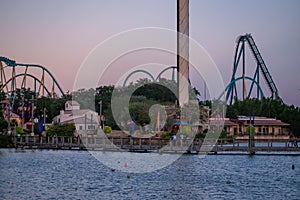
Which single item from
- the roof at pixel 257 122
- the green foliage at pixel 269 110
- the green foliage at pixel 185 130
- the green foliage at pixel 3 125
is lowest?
the green foliage at pixel 185 130

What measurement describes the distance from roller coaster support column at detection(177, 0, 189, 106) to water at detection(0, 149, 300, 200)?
13.1 m

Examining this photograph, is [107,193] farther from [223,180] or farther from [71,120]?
[71,120]

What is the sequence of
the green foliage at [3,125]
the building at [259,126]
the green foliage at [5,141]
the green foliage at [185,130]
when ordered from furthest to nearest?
the building at [259,126]
the green foliage at [3,125]
the green foliage at [5,141]
the green foliage at [185,130]

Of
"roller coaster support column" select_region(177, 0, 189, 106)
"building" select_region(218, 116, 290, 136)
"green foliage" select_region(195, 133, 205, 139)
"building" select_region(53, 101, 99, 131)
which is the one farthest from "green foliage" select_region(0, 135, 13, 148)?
"building" select_region(218, 116, 290, 136)

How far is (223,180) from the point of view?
3788cm

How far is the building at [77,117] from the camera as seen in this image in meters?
90.2

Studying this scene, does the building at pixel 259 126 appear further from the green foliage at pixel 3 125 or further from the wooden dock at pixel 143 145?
the green foliage at pixel 3 125

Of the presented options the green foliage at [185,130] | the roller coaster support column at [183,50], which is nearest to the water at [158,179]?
the green foliage at [185,130]

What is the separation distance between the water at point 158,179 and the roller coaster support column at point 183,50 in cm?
1311

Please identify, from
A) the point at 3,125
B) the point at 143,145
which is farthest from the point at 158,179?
the point at 3,125

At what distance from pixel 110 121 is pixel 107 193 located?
59330mm

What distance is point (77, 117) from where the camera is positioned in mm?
91500

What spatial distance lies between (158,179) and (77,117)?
178ft

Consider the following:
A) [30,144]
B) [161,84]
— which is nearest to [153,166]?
[30,144]
